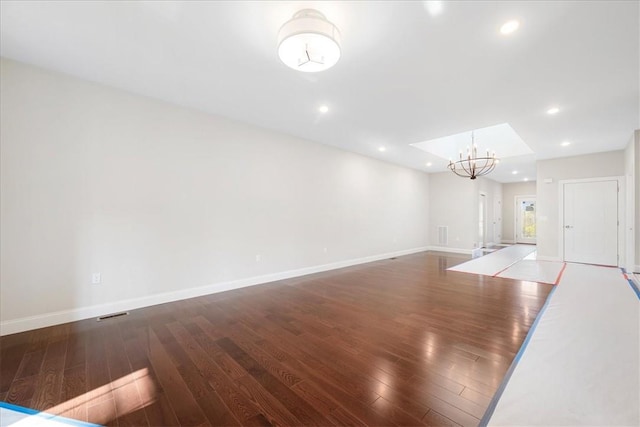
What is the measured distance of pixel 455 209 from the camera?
8867 mm

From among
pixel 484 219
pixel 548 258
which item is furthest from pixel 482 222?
pixel 548 258

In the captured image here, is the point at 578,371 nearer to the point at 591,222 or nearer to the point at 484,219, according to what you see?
the point at 591,222

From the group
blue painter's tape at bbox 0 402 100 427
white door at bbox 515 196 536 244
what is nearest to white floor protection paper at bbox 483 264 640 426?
blue painter's tape at bbox 0 402 100 427

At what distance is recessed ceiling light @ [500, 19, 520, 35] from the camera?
216 centimetres

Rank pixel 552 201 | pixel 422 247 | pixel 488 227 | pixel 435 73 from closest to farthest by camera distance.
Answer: pixel 435 73 < pixel 552 201 < pixel 422 247 < pixel 488 227

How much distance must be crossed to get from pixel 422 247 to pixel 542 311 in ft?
19.4

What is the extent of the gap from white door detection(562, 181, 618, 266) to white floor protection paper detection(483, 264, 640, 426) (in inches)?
147

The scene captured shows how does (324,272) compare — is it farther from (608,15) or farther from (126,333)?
(608,15)

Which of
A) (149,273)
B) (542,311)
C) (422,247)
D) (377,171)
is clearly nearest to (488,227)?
(422,247)

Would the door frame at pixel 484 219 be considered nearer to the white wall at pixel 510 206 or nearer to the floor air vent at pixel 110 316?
the white wall at pixel 510 206

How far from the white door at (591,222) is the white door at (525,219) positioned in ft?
16.6

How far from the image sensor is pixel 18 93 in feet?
9.12

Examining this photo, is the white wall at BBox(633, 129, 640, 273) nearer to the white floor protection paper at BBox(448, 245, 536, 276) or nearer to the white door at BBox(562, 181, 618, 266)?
the white door at BBox(562, 181, 618, 266)

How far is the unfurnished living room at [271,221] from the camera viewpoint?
1.82 m
